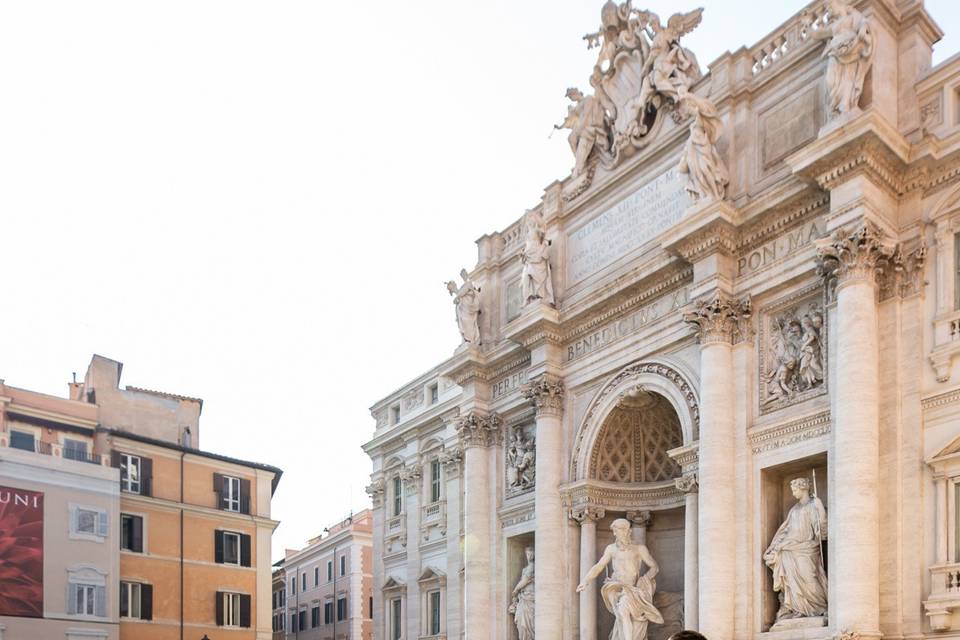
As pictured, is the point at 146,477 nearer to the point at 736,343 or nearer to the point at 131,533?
the point at 131,533

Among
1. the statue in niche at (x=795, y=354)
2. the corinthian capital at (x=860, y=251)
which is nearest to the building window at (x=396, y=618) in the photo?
the statue in niche at (x=795, y=354)

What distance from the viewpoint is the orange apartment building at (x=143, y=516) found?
34.7 meters

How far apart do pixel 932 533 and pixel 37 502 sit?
2667cm

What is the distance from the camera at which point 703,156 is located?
20.1 m

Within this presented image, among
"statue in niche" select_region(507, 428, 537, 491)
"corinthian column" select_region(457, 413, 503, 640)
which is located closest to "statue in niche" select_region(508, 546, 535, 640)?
"corinthian column" select_region(457, 413, 503, 640)

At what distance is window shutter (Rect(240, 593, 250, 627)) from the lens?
40156 mm

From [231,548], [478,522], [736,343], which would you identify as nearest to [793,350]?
[736,343]

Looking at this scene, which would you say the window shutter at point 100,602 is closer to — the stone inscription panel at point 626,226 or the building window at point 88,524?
the building window at point 88,524

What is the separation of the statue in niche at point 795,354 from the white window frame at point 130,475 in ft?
83.0

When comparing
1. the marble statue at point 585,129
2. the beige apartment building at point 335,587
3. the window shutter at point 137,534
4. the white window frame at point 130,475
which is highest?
the marble statue at point 585,129

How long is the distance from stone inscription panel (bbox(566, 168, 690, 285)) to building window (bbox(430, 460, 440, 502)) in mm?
9836

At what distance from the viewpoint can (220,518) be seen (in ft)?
132

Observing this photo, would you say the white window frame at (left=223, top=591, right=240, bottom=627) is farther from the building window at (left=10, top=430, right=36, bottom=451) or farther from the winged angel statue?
A: the winged angel statue

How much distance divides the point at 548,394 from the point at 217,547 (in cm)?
2066
